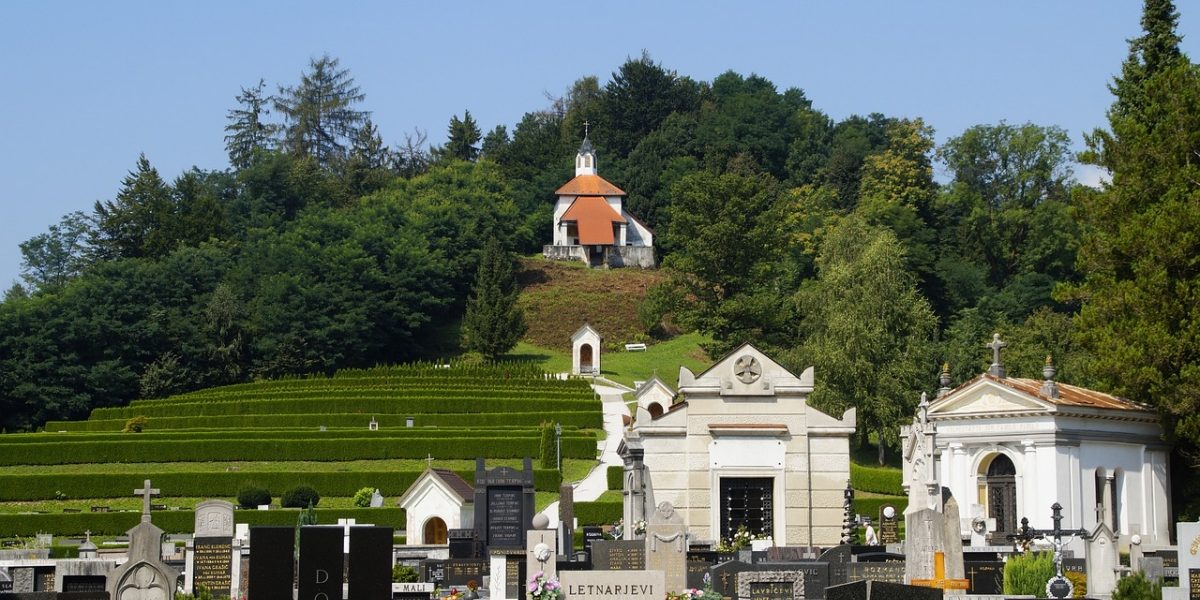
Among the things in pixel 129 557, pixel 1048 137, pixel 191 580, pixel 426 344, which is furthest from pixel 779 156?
pixel 129 557

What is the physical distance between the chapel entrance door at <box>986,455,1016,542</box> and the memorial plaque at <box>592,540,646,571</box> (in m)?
13.6

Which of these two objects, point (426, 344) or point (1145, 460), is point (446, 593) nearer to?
point (1145, 460)

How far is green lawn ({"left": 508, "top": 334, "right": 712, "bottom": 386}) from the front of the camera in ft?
288

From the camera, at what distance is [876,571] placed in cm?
2953

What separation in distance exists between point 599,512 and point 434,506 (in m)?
7.96

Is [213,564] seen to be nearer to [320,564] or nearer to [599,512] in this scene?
[320,564]

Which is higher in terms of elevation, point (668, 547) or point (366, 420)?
point (366, 420)

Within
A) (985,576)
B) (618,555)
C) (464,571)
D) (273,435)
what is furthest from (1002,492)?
(273,435)

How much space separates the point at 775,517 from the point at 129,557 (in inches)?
830

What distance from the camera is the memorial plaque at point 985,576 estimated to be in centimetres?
2969

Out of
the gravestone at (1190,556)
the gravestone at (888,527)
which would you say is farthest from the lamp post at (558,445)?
the gravestone at (1190,556)

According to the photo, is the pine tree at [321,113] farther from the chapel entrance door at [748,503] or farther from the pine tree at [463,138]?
the chapel entrance door at [748,503]

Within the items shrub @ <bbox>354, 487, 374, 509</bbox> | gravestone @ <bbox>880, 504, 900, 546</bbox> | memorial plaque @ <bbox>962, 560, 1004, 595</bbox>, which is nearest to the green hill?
shrub @ <bbox>354, 487, 374, 509</bbox>

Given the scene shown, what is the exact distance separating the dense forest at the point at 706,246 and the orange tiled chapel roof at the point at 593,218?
3062mm
